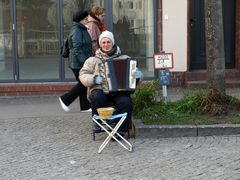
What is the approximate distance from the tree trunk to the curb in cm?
86

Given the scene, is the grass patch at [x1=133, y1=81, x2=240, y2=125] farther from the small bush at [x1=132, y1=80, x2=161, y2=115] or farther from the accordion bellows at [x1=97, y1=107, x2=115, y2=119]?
the accordion bellows at [x1=97, y1=107, x2=115, y2=119]

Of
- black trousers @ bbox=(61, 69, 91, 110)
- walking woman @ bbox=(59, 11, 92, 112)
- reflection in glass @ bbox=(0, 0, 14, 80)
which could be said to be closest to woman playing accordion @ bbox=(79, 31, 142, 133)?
walking woman @ bbox=(59, 11, 92, 112)

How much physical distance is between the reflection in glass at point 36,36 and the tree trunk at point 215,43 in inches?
167

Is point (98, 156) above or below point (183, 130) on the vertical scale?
below

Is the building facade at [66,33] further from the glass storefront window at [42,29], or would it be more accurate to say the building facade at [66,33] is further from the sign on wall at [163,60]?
the sign on wall at [163,60]

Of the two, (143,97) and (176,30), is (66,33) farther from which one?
(143,97)

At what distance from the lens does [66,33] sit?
36.7 ft

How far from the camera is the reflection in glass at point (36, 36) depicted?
11.1m

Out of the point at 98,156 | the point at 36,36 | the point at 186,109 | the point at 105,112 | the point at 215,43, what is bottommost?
the point at 98,156

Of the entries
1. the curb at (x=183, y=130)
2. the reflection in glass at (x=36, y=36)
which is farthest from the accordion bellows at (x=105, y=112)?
the reflection in glass at (x=36, y=36)

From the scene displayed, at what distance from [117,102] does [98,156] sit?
87cm

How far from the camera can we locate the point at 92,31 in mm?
8883

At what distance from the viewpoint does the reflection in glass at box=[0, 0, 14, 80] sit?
1112 cm

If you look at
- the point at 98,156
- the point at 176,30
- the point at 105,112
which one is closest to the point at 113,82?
the point at 105,112
